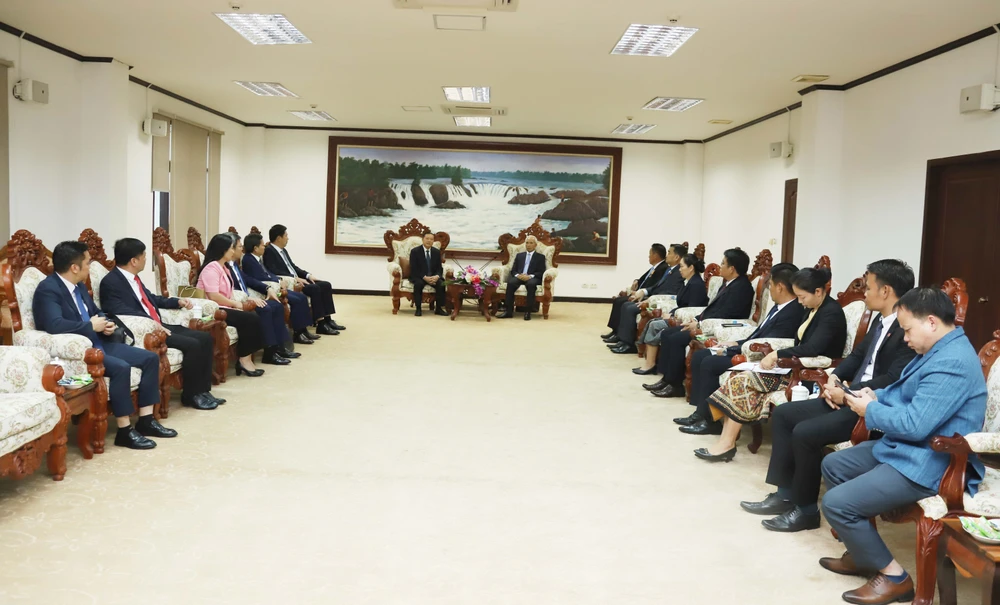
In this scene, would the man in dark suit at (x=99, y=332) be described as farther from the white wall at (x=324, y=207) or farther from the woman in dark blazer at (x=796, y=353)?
the white wall at (x=324, y=207)

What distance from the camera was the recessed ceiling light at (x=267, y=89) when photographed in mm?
9781

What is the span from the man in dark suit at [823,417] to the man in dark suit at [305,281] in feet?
20.8

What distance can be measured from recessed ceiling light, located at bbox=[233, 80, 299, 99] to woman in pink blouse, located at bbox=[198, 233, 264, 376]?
3.70 metres

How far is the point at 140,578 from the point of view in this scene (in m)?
2.88

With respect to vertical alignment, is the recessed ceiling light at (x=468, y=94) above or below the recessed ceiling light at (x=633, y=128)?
below

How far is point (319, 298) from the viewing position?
9.27m

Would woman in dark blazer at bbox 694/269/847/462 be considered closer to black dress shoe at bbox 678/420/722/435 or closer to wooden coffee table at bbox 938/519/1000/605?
black dress shoe at bbox 678/420/722/435

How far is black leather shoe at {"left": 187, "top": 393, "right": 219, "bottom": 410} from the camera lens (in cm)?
549

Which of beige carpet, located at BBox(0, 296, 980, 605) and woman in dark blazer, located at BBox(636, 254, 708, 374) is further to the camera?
woman in dark blazer, located at BBox(636, 254, 708, 374)

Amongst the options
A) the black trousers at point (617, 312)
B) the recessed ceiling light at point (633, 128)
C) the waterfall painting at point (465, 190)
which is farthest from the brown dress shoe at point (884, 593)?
the waterfall painting at point (465, 190)

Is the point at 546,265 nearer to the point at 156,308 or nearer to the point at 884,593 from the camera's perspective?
the point at 156,308

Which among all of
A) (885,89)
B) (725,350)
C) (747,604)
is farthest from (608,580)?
(885,89)

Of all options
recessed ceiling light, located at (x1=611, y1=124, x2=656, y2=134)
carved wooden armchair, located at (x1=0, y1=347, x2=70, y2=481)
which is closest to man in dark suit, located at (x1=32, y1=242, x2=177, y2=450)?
carved wooden armchair, located at (x1=0, y1=347, x2=70, y2=481)

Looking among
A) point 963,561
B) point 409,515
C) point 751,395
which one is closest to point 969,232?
point 751,395
